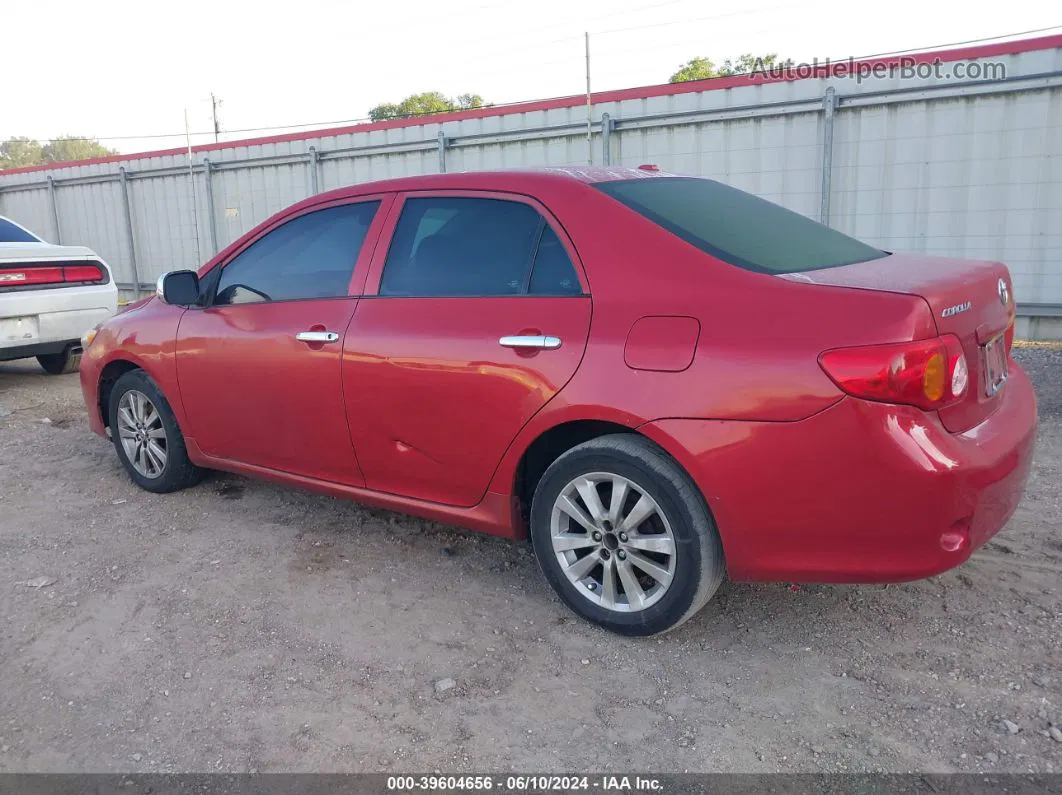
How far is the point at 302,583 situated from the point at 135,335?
6.10 feet

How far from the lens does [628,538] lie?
9.53 ft

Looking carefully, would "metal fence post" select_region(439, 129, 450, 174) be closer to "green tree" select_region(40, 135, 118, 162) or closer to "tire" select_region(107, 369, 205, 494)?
"tire" select_region(107, 369, 205, 494)

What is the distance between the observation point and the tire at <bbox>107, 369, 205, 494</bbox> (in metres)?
4.50

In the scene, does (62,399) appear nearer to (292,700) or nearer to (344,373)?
(344,373)

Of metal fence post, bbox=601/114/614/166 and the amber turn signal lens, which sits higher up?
metal fence post, bbox=601/114/614/166

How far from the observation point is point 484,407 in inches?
124

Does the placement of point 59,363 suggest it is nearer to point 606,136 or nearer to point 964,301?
point 606,136

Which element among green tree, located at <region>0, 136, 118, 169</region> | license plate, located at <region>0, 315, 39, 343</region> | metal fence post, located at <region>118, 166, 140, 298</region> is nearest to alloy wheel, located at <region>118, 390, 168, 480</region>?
license plate, located at <region>0, 315, 39, 343</region>

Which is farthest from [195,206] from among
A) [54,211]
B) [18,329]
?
[18,329]

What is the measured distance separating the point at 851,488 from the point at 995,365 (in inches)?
31.9

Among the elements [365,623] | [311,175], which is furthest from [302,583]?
[311,175]

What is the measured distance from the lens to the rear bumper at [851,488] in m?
2.43

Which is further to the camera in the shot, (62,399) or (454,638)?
(62,399)

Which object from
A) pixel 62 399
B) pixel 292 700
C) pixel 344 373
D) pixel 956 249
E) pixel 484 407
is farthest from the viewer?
pixel 956 249
